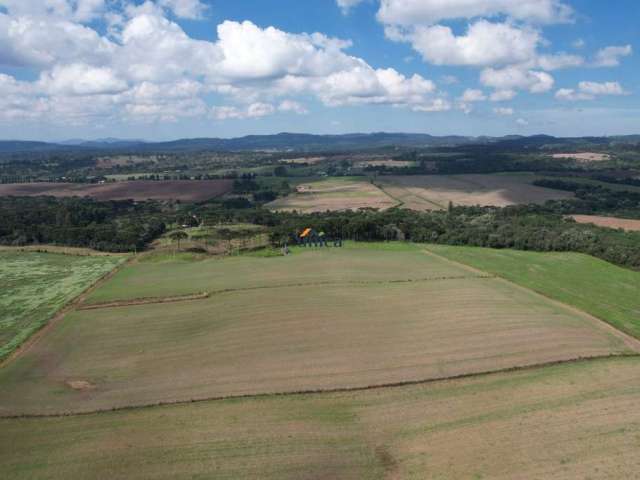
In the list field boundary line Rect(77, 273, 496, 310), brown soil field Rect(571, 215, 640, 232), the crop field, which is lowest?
field boundary line Rect(77, 273, 496, 310)

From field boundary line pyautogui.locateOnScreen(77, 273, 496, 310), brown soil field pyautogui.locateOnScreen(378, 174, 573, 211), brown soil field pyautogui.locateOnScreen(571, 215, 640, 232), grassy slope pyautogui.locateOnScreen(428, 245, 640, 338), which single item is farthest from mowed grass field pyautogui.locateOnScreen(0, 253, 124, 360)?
brown soil field pyautogui.locateOnScreen(571, 215, 640, 232)

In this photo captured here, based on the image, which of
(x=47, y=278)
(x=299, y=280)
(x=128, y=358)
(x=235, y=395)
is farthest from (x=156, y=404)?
(x=47, y=278)

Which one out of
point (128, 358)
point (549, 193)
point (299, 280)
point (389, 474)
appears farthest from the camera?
point (549, 193)

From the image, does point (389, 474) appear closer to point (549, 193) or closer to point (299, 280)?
point (299, 280)

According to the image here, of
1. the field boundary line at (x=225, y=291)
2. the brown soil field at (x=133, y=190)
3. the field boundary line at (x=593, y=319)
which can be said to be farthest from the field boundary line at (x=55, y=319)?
the brown soil field at (x=133, y=190)

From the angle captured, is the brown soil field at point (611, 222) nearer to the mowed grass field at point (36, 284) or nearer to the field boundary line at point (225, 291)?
the field boundary line at point (225, 291)

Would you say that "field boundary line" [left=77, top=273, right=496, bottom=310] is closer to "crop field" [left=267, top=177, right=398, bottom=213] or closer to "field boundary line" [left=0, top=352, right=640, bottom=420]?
"field boundary line" [left=0, top=352, right=640, bottom=420]

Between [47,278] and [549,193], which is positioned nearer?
[47,278]
